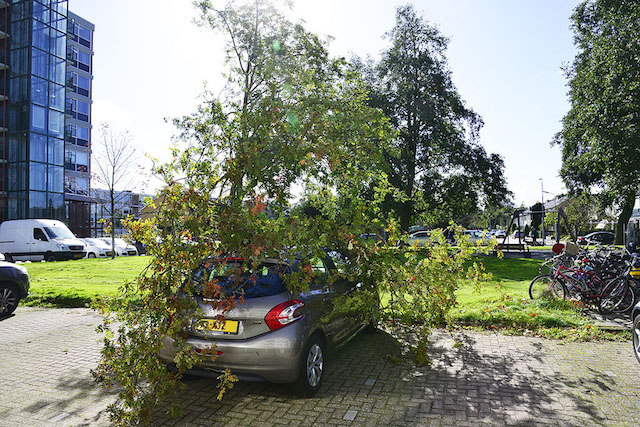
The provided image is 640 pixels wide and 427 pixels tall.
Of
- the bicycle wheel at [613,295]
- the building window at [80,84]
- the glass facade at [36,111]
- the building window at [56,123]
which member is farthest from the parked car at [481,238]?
the building window at [80,84]

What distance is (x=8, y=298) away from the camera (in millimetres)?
8938

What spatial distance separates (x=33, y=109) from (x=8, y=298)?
29401mm

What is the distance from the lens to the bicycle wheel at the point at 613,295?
745 cm

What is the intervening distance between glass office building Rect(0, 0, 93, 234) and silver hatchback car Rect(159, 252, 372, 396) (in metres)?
30.9

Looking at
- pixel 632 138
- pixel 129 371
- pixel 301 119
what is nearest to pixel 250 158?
pixel 301 119

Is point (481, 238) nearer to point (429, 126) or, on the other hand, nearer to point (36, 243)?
point (429, 126)

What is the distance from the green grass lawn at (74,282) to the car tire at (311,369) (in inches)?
147

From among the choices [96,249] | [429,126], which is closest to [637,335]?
[429,126]

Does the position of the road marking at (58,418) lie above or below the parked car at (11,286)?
below

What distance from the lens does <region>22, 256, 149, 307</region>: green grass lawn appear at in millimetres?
10430

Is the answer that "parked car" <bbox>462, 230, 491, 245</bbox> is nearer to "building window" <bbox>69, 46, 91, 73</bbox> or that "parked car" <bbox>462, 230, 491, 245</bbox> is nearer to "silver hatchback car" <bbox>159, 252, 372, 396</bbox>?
"silver hatchback car" <bbox>159, 252, 372, 396</bbox>

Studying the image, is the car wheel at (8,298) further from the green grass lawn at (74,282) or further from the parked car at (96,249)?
the parked car at (96,249)

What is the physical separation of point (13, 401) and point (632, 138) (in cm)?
2107

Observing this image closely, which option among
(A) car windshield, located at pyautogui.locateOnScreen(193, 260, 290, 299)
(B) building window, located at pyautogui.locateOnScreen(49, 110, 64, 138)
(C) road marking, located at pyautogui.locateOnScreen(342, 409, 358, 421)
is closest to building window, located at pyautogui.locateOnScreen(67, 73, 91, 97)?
(B) building window, located at pyautogui.locateOnScreen(49, 110, 64, 138)
